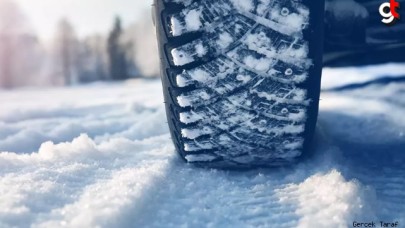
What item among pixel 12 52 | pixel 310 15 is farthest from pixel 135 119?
pixel 12 52

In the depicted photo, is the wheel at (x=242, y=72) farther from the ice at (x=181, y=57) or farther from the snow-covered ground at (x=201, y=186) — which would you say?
the snow-covered ground at (x=201, y=186)

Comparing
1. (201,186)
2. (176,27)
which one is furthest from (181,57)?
(201,186)

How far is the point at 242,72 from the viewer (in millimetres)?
1051

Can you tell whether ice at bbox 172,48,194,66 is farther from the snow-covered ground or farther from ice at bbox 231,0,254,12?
the snow-covered ground

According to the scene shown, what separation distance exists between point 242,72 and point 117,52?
58.6 feet

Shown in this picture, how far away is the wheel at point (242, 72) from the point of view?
1004 millimetres

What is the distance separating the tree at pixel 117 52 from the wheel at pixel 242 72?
56.0 feet

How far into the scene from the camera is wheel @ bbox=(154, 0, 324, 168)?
1.00 metres

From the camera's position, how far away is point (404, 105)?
1.90 m

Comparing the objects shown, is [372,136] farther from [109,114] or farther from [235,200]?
[109,114]

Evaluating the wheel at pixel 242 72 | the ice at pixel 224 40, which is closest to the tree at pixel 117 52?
the wheel at pixel 242 72

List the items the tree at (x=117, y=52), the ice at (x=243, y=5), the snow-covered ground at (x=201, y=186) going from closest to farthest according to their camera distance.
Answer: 1. the snow-covered ground at (x=201, y=186)
2. the ice at (x=243, y=5)
3. the tree at (x=117, y=52)

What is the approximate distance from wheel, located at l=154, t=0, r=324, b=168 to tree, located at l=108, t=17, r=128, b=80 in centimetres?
1706

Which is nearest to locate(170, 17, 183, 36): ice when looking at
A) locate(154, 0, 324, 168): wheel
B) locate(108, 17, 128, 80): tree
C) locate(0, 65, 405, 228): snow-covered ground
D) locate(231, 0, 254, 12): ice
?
locate(154, 0, 324, 168): wheel
